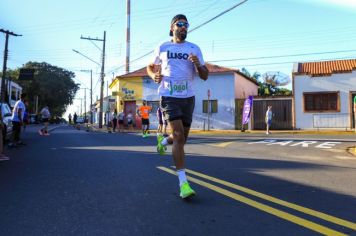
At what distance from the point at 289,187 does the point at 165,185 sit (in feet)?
5.29

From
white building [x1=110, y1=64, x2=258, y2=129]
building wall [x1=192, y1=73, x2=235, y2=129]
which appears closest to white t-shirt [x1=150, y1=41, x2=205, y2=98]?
white building [x1=110, y1=64, x2=258, y2=129]

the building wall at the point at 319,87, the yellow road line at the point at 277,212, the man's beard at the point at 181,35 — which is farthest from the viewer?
the building wall at the point at 319,87

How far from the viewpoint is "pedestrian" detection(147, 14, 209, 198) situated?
491 cm

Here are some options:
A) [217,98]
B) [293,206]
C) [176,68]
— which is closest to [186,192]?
[293,206]

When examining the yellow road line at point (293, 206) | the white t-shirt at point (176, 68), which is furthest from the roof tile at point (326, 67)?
the white t-shirt at point (176, 68)

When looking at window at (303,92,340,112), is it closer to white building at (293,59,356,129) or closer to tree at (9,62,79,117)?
white building at (293,59,356,129)

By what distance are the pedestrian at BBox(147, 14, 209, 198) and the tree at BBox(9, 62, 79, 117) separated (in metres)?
67.9

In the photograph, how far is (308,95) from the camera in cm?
3009

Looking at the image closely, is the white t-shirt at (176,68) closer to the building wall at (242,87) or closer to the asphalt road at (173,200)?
the asphalt road at (173,200)

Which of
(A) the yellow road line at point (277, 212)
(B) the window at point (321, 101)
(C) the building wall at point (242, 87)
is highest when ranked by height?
(C) the building wall at point (242, 87)

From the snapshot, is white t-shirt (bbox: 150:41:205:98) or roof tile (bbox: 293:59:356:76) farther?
roof tile (bbox: 293:59:356:76)

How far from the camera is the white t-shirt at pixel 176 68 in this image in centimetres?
499

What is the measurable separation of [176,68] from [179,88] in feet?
0.84

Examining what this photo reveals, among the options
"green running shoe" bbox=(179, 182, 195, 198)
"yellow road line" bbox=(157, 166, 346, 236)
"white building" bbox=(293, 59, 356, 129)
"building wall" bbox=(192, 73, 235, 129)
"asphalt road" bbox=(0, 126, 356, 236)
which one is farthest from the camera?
"building wall" bbox=(192, 73, 235, 129)
